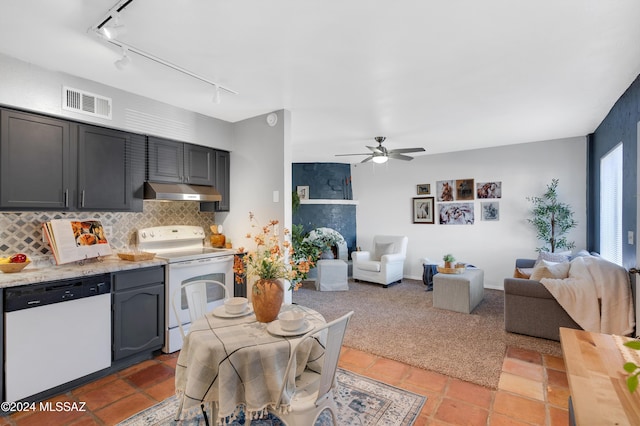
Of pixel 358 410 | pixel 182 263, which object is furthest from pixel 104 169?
pixel 358 410

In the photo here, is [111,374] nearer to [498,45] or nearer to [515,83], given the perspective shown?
[498,45]

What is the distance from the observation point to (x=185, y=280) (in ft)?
10.6

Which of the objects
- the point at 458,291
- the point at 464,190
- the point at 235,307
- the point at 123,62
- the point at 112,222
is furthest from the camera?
the point at 464,190

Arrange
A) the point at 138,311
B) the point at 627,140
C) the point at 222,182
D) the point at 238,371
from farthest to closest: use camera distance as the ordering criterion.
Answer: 1. the point at 222,182
2. the point at 627,140
3. the point at 138,311
4. the point at 238,371

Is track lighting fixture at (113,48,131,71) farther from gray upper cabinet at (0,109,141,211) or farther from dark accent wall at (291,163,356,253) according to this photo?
dark accent wall at (291,163,356,253)

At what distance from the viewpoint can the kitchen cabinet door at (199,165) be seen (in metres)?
3.66

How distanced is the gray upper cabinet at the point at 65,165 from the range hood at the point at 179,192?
A: 0.12 metres

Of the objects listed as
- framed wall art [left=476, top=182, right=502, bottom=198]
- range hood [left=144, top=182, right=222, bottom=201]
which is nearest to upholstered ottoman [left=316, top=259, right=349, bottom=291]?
range hood [left=144, top=182, right=222, bottom=201]

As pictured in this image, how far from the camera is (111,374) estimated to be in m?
2.74

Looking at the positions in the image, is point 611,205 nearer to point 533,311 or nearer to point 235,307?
point 533,311

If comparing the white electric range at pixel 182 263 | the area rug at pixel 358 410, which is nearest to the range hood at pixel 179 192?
the white electric range at pixel 182 263

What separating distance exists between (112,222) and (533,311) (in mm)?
4569

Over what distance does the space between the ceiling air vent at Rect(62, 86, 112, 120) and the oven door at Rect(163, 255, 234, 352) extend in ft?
5.02

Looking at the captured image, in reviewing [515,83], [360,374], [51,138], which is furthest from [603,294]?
[51,138]
